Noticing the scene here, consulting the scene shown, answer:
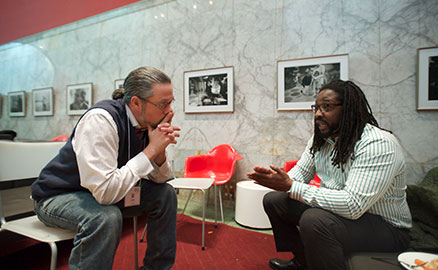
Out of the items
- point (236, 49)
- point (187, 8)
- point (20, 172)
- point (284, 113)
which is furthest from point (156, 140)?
point (187, 8)

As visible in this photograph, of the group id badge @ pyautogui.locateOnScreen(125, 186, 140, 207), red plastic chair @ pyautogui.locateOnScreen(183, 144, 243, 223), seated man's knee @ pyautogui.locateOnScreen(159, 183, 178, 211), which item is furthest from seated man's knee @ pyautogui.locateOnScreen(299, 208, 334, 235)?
red plastic chair @ pyautogui.locateOnScreen(183, 144, 243, 223)

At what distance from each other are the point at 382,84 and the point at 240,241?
258cm

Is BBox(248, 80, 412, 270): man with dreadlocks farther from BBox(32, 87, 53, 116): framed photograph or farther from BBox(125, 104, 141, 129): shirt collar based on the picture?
BBox(32, 87, 53, 116): framed photograph

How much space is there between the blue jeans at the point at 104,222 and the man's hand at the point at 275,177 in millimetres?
622

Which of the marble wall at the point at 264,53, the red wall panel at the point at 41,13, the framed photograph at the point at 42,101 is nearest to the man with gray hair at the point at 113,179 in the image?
the red wall panel at the point at 41,13

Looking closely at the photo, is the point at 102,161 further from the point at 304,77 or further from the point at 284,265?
the point at 304,77

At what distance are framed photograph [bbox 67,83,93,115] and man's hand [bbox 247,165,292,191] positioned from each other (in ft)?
15.5

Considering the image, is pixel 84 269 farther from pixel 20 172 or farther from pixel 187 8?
pixel 187 8

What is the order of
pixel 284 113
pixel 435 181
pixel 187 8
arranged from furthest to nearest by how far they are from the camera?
1. pixel 187 8
2. pixel 284 113
3. pixel 435 181

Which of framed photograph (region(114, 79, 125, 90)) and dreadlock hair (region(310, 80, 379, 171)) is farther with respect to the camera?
framed photograph (region(114, 79, 125, 90))

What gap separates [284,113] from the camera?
3.21 m

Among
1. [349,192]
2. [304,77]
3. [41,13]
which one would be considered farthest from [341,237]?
[41,13]

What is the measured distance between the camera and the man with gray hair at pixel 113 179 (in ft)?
3.49

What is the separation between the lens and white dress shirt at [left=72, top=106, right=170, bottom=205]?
1.07m
